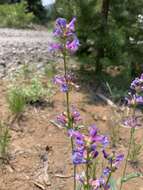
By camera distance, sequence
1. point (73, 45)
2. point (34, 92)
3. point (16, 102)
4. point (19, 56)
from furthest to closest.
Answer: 1. point (19, 56)
2. point (34, 92)
3. point (16, 102)
4. point (73, 45)

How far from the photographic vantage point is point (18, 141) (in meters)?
4.95

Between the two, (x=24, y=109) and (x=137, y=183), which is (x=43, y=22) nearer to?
(x=24, y=109)

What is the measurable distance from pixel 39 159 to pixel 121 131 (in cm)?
125

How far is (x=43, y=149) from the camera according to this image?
16.0 feet

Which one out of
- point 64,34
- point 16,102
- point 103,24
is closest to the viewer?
point 64,34

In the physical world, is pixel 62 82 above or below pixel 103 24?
above

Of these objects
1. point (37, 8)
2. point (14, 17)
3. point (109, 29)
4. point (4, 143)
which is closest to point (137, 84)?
point (4, 143)

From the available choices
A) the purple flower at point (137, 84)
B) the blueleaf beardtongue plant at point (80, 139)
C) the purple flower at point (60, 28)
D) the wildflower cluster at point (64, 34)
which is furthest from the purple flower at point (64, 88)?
the purple flower at point (137, 84)

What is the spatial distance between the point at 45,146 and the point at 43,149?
56mm

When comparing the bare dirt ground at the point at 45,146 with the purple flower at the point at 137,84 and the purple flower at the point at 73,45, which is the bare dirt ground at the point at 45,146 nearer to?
the purple flower at the point at 137,84

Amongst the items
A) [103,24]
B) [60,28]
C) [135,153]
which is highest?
[60,28]

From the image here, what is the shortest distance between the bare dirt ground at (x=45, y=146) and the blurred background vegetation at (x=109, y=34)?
1.79ft

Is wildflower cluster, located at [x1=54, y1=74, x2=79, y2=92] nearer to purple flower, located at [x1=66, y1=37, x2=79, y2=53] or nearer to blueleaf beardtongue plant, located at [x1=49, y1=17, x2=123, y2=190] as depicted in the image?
blueleaf beardtongue plant, located at [x1=49, y1=17, x2=123, y2=190]

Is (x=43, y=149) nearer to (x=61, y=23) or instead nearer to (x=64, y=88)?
(x=64, y=88)
